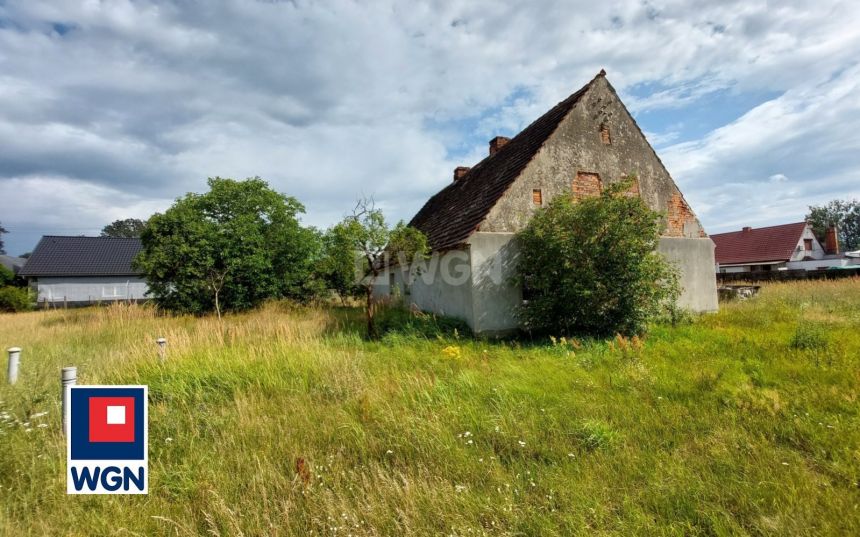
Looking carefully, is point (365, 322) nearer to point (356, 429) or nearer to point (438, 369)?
point (438, 369)

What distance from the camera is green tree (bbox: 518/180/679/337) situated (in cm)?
839

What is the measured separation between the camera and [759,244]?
113 feet

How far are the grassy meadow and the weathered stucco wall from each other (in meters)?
4.55

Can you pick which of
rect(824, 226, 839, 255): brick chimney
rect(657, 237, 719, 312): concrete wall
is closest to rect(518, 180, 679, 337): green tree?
rect(657, 237, 719, 312): concrete wall

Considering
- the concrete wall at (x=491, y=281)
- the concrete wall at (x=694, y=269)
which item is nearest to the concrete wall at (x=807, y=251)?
the concrete wall at (x=694, y=269)

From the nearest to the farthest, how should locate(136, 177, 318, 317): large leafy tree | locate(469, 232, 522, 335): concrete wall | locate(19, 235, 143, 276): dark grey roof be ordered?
locate(469, 232, 522, 335): concrete wall
locate(136, 177, 318, 317): large leafy tree
locate(19, 235, 143, 276): dark grey roof

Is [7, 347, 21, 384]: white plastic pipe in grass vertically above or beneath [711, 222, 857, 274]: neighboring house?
beneath

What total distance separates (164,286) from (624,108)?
56.7 ft

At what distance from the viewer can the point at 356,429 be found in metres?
4.02

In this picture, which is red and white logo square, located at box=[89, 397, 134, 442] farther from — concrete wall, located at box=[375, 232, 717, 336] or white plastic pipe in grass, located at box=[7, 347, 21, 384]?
concrete wall, located at box=[375, 232, 717, 336]

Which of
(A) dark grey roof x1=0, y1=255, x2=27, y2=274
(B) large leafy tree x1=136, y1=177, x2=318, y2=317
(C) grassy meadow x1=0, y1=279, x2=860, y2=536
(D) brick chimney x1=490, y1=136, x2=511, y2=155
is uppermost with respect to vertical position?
(D) brick chimney x1=490, y1=136, x2=511, y2=155

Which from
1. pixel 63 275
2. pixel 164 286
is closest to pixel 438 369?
pixel 164 286

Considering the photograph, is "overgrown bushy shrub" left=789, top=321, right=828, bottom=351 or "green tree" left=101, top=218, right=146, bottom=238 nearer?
"overgrown bushy shrub" left=789, top=321, right=828, bottom=351

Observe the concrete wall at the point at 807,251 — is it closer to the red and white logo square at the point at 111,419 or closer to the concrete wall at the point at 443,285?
the concrete wall at the point at 443,285
